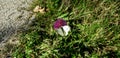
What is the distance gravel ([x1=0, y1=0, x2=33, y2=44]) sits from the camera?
9.36 ft

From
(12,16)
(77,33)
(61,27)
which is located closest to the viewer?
(61,27)

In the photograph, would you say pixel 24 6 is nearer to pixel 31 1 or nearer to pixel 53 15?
pixel 31 1

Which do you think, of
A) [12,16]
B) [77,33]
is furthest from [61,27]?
[12,16]

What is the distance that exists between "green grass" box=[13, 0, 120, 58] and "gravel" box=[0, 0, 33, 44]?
0.13m

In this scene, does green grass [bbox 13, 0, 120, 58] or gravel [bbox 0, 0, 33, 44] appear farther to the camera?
gravel [bbox 0, 0, 33, 44]

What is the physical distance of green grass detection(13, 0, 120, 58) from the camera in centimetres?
254

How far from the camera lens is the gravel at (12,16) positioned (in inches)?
112

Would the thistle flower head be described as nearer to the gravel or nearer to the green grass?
the green grass

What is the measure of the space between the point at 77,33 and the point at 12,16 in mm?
722

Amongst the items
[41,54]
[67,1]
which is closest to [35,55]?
[41,54]

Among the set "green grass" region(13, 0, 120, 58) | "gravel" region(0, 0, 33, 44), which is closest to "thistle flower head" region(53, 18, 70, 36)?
"green grass" region(13, 0, 120, 58)

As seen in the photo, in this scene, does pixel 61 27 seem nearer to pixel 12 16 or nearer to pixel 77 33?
pixel 77 33

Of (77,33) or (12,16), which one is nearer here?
(77,33)

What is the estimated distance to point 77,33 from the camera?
2727mm
